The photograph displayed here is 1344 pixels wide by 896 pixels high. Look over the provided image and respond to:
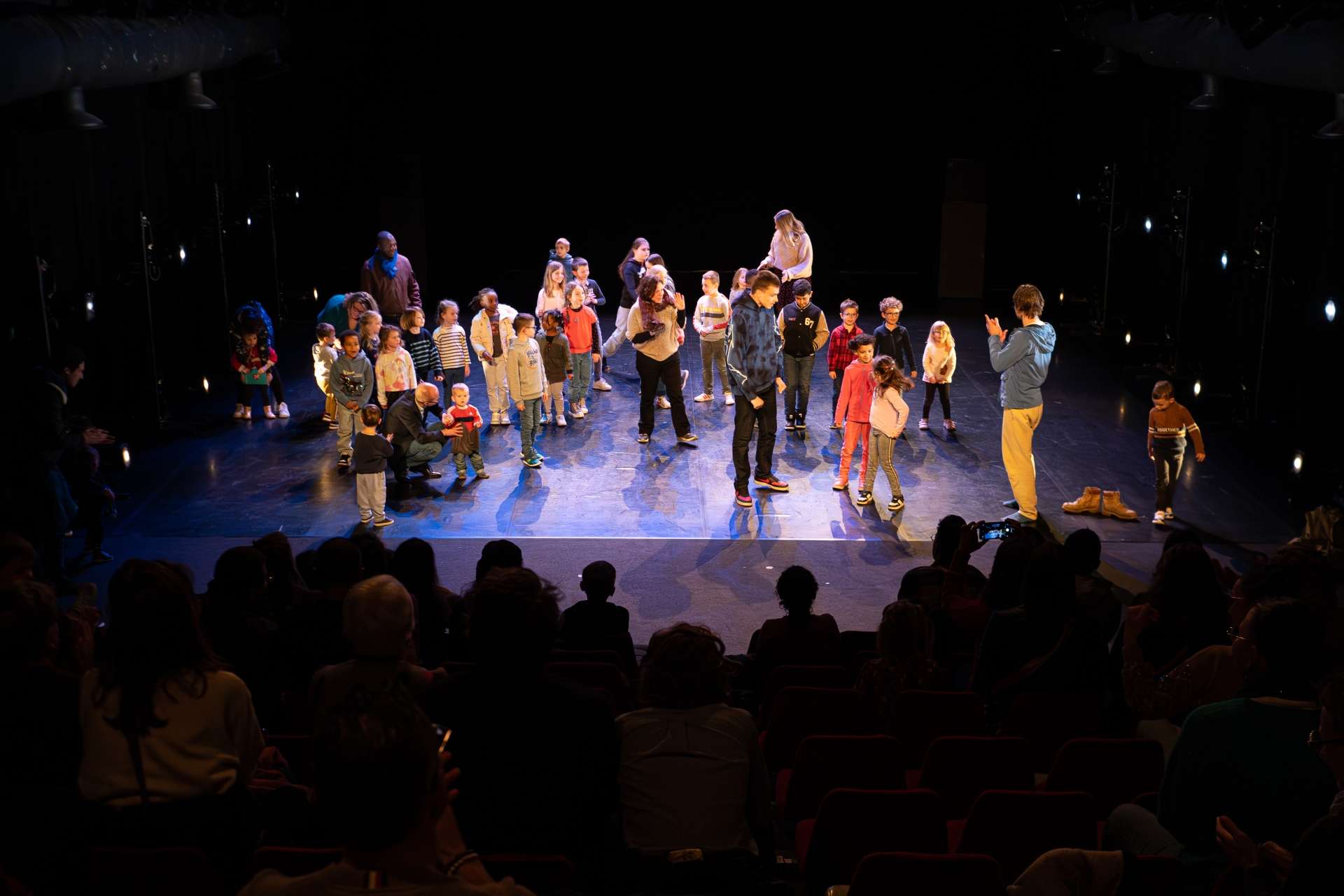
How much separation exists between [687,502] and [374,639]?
691 centimetres

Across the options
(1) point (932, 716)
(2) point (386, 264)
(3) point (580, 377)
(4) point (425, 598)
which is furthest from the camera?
(2) point (386, 264)

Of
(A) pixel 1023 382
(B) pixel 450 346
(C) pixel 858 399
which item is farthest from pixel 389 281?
(A) pixel 1023 382

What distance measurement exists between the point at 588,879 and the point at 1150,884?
4.78 feet

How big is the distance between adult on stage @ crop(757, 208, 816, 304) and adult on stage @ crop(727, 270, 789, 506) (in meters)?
3.20

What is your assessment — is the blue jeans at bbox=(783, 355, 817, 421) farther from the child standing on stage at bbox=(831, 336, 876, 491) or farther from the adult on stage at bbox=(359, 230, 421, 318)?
the adult on stage at bbox=(359, 230, 421, 318)

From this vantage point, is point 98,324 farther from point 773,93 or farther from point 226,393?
point 773,93

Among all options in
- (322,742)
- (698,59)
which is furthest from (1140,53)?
(322,742)

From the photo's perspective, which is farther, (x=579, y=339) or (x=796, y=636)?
(x=579, y=339)

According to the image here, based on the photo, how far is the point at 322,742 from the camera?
2.15m

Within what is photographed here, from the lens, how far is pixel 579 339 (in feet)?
41.3

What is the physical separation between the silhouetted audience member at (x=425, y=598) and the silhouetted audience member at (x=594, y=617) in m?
0.68

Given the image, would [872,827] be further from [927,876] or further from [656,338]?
[656,338]

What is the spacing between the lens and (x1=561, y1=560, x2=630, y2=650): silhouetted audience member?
6.53 meters

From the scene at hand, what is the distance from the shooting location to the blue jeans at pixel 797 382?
12102 mm
